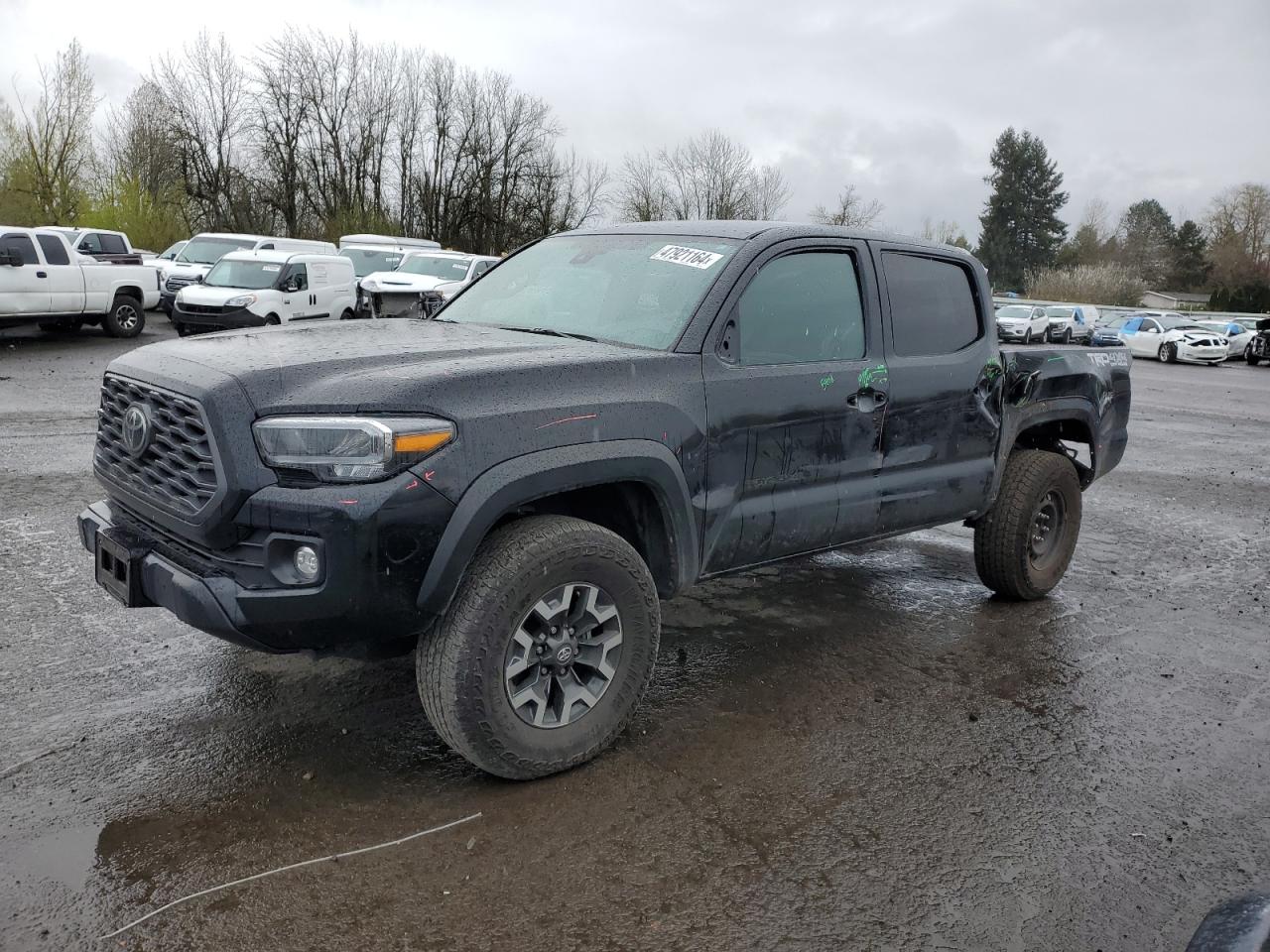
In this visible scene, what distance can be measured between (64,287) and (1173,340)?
98.6ft

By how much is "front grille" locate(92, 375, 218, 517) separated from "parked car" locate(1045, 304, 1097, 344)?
122 feet

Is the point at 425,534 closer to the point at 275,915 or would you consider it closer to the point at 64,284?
the point at 275,915

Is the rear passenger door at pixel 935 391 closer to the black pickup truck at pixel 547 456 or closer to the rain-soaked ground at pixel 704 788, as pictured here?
the black pickup truck at pixel 547 456

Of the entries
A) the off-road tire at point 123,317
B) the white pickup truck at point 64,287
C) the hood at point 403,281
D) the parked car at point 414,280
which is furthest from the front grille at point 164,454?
the hood at point 403,281

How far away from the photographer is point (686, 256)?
4.18 metres

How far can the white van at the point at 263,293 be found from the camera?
17719 mm

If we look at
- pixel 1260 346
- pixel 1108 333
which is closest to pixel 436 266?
pixel 1108 333

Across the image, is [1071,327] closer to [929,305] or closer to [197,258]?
[197,258]

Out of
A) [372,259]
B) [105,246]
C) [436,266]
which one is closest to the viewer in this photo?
[105,246]

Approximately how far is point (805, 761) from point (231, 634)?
1994 mm

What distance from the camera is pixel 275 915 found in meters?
2.69

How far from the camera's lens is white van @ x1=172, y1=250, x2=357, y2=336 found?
17719 mm

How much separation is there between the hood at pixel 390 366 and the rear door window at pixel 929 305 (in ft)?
4.73

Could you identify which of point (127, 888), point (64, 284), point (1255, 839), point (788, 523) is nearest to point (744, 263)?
point (788, 523)
